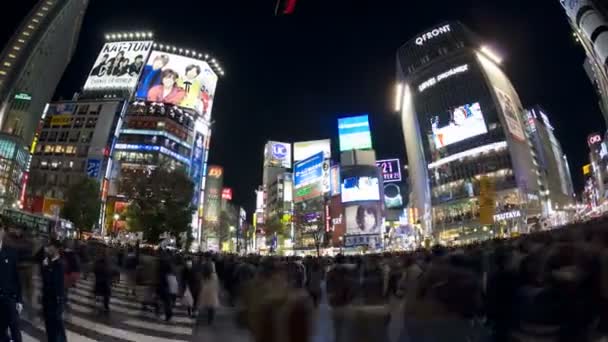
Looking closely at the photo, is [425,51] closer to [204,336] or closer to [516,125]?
[516,125]

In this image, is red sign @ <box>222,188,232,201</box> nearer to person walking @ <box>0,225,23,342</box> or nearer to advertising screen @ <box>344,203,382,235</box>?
advertising screen @ <box>344,203,382,235</box>

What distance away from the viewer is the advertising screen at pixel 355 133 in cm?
7438

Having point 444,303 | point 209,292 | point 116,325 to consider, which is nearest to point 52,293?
point 209,292

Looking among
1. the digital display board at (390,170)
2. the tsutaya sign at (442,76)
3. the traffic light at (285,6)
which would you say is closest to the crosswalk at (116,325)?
the traffic light at (285,6)

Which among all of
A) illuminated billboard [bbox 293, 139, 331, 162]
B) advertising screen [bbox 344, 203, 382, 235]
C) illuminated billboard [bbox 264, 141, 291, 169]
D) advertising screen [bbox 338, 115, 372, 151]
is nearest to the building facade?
illuminated billboard [bbox 293, 139, 331, 162]

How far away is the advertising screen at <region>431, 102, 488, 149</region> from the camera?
237 feet

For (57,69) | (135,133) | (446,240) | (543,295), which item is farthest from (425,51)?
(543,295)

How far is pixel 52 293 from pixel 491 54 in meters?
114

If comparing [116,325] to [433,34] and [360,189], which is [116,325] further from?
[433,34]

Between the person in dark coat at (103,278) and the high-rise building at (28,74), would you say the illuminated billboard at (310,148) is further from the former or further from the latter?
the person in dark coat at (103,278)

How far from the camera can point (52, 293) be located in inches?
212

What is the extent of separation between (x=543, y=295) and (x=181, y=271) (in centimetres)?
1023

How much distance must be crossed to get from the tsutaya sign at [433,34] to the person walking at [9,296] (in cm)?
10993

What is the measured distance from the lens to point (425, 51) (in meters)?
98.9
